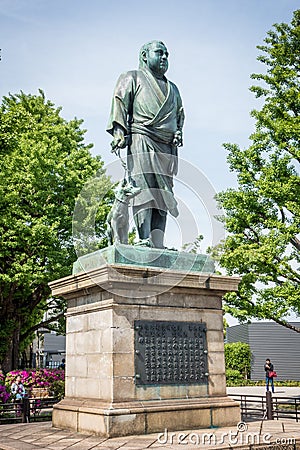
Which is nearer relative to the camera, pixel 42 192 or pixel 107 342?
Result: pixel 107 342

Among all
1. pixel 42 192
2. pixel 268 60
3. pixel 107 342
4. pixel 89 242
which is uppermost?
pixel 268 60

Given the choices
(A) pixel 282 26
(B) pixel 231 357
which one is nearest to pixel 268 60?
(A) pixel 282 26

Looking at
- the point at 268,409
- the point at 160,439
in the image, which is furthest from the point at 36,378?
the point at 160,439

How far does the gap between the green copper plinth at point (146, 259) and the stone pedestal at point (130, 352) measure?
215 millimetres

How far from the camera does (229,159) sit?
19.7 m

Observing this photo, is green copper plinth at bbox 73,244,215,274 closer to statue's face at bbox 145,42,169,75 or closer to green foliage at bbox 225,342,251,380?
statue's face at bbox 145,42,169,75

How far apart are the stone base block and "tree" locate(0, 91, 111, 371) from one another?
1159 centimetres

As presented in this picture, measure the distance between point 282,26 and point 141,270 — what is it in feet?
50.0

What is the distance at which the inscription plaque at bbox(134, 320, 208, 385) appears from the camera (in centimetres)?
760

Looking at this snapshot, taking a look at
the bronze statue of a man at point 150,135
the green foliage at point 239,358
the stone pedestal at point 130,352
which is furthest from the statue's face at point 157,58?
the green foliage at point 239,358

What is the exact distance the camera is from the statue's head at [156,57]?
9047 mm

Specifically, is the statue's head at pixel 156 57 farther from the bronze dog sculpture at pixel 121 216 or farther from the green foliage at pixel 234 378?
the green foliage at pixel 234 378

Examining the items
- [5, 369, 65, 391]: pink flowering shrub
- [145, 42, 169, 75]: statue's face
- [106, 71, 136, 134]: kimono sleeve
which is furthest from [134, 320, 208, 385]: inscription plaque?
[5, 369, 65, 391]: pink flowering shrub

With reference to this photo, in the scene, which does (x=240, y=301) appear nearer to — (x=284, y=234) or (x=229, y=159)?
(x=284, y=234)
